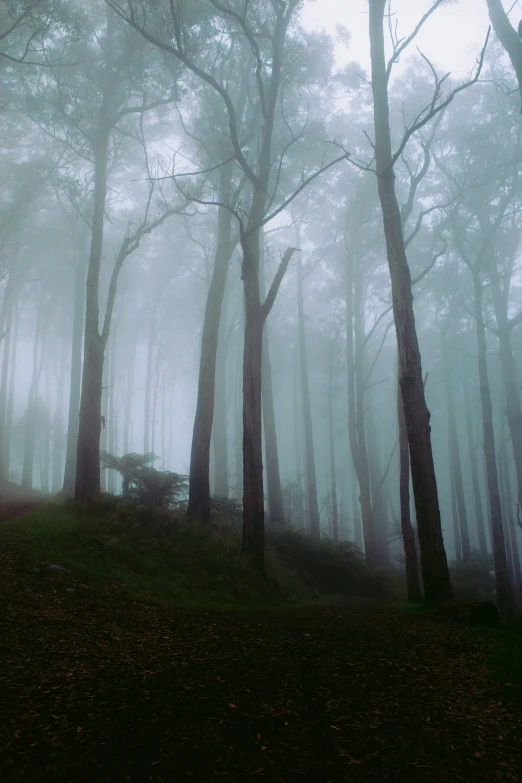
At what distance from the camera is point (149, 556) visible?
7.11 metres

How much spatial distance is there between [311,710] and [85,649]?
5.63 ft

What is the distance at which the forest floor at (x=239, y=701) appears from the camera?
6.88 feet

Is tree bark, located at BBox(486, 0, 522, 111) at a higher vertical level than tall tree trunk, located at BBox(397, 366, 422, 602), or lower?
higher

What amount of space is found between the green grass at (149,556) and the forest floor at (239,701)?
Result: 148 cm

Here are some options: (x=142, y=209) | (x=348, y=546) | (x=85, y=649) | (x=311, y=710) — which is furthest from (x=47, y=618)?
(x=142, y=209)

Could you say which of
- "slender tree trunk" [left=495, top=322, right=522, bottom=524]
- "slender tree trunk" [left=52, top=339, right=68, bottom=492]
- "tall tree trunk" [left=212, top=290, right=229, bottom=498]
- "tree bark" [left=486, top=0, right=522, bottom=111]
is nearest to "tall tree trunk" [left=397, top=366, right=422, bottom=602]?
"tree bark" [left=486, top=0, right=522, bottom=111]

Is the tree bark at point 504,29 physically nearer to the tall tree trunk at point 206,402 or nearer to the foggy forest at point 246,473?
the foggy forest at point 246,473

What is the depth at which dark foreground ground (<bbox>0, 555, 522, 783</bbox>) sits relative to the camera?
6.87 feet

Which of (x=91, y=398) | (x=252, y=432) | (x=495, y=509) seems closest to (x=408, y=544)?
(x=252, y=432)

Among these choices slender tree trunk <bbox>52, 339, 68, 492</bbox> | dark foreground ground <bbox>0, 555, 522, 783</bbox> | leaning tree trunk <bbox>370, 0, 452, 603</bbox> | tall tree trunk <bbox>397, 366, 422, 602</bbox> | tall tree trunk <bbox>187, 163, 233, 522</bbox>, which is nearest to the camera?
dark foreground ground <bbox>0, 555, 522, 783</bbox>

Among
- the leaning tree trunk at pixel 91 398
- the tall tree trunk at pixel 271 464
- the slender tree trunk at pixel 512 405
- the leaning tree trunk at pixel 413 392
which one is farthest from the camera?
the slender tree trunk at pixel 512 405

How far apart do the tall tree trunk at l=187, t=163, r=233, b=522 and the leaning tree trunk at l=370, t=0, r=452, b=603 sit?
4846mm

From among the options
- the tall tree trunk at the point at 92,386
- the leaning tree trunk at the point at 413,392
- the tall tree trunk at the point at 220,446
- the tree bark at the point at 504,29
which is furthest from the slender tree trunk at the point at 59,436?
the tree bark at the point at 504,29

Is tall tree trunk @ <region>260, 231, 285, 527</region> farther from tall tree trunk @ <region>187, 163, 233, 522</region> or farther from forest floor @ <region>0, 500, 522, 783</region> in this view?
forest floor @ <region>0, 500, 522, 783</region>
